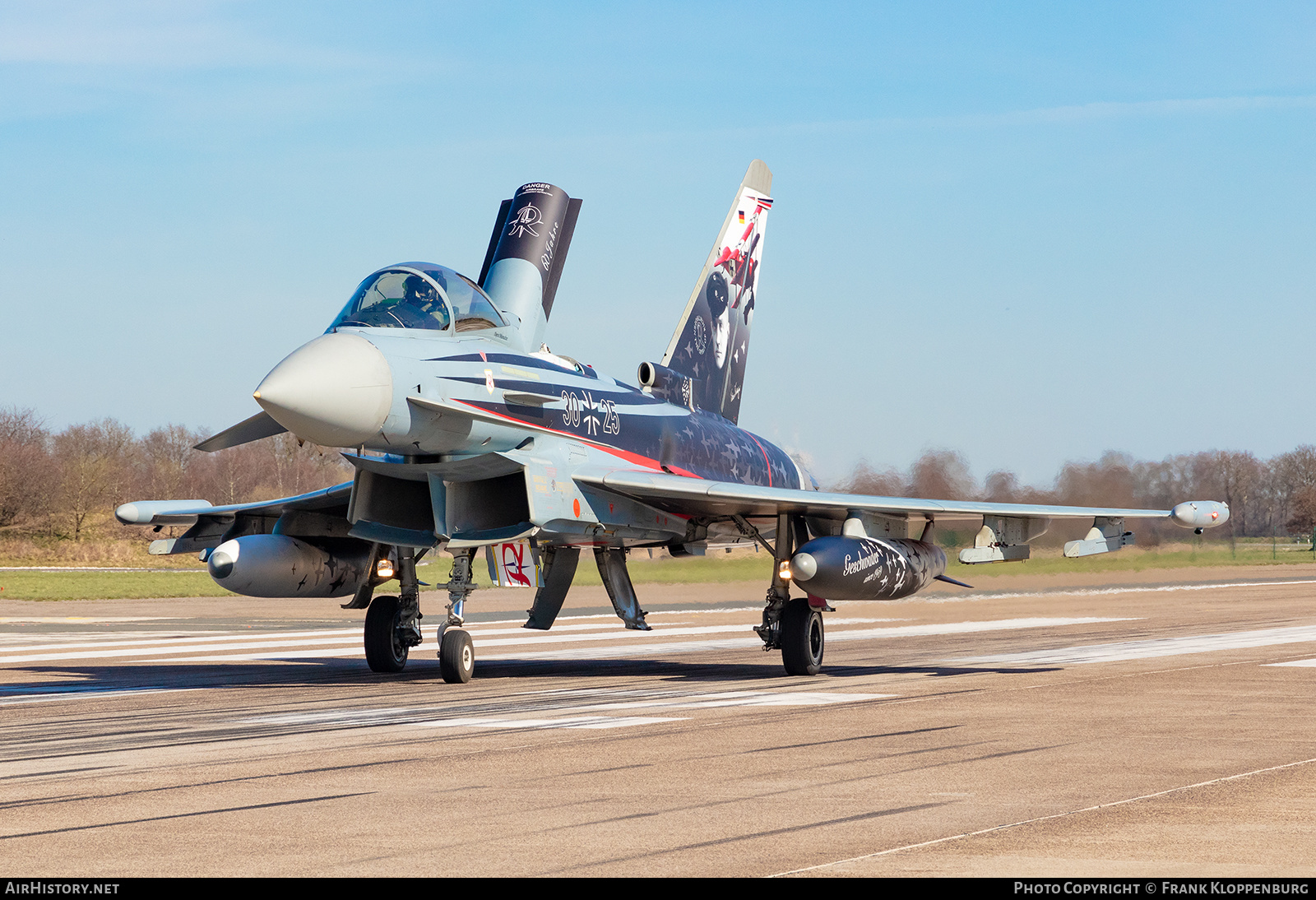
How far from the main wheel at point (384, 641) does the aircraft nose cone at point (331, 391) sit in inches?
178

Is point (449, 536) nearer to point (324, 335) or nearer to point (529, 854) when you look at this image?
point (324, 335)

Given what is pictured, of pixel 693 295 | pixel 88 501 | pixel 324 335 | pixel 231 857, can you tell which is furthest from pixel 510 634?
pixel 88 501

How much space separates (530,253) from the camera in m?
17.2

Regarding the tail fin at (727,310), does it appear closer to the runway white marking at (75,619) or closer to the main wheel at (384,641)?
the main wheel at (384,641)

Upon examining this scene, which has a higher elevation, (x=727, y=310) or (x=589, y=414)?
(x=727, y=310)

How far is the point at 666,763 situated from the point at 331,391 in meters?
5.07

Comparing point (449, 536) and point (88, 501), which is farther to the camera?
point (88, 501)

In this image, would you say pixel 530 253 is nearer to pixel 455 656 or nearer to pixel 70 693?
pixel 455 656

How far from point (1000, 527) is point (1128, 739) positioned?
6461mm

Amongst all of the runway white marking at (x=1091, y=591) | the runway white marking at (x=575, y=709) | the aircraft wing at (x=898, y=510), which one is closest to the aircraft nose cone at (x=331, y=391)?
the runway white marking at (x=575, y=709)

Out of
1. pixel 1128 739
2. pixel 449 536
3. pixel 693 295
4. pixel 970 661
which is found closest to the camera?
pixel 1128 739

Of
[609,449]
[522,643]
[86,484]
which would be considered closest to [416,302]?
[609,449]

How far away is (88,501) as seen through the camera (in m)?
62.3

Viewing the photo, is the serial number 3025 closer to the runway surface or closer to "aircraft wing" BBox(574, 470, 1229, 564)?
"aircraft wing" BBox(574, 470, 1229, 564)
